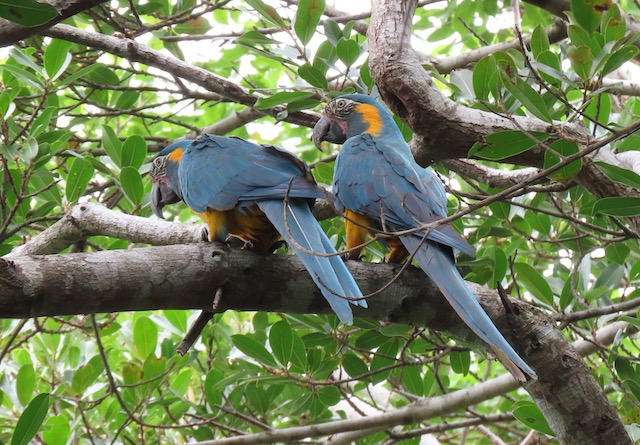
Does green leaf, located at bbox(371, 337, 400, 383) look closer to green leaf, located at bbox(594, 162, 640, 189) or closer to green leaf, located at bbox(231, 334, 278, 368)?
green leaf, located at bbox(231, 334, 278, 368)

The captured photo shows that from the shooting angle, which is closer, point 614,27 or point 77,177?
point 614,27

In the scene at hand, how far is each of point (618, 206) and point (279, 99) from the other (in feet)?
4.62

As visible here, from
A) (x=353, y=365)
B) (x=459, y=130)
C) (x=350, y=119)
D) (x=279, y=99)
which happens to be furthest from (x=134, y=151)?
(x=459, y=130)

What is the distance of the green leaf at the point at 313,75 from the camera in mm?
3240

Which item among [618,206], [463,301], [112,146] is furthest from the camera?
[112,146]

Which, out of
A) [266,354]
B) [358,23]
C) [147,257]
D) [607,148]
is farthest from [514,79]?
[358,23]

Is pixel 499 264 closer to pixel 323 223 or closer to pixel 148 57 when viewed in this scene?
pixel 323 223

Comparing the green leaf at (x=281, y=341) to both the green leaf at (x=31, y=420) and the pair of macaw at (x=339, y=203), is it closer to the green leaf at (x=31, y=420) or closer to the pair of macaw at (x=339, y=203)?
the pair of macaw at (x=339, y=203)

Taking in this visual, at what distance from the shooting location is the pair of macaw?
2357 millimetres

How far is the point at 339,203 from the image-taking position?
10.1 ft

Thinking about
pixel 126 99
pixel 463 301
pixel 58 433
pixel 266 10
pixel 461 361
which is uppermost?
pixel 126 99

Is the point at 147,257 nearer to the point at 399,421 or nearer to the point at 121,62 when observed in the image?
the point at 399,421

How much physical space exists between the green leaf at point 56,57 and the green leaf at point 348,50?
4.08 ft

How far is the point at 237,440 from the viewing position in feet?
11.5
